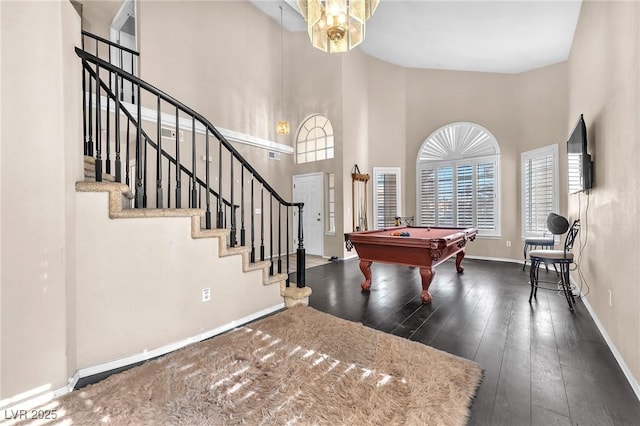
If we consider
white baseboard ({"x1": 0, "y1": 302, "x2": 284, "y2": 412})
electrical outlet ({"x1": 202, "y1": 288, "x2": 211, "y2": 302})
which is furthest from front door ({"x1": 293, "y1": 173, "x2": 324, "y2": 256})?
electrical outlet ({"x1": 202, "y1": 288, "x2": 211, "y2": 302})

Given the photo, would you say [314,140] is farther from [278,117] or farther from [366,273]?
[366,273]

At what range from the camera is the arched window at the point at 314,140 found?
6.65m

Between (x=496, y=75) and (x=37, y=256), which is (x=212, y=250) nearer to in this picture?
(x=37, y=256)

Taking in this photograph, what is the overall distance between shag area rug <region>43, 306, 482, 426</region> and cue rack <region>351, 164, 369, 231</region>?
424 cm

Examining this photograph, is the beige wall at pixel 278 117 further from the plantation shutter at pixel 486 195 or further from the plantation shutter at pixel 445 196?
the plantation shutter at pixel 445 196

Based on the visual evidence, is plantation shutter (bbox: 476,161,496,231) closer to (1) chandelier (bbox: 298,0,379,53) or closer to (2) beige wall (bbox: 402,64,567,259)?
(2) beige wall (bbox: 402,64,567,259)

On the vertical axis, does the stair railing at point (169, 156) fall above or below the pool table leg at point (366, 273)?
above

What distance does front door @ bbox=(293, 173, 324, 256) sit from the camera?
22.3 ft

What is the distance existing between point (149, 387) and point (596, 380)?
111 inches

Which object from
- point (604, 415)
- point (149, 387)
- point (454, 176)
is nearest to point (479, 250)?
point (454, 176)

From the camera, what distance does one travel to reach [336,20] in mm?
2535

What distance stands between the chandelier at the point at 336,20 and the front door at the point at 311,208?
3.89 metres

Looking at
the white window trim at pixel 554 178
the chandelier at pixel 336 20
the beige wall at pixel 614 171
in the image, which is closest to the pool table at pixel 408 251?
the beige wall at pixel 614 171

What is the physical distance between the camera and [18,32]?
1583 mm
